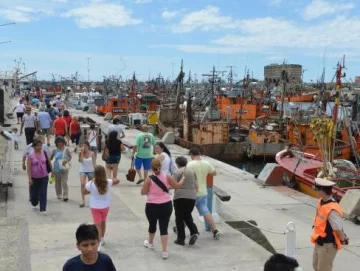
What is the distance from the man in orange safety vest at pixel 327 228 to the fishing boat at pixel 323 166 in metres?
6.93

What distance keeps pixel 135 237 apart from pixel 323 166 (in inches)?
312

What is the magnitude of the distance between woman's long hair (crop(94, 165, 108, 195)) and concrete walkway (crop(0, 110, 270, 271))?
3.18ft

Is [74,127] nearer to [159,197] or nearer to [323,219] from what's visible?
[159,197]

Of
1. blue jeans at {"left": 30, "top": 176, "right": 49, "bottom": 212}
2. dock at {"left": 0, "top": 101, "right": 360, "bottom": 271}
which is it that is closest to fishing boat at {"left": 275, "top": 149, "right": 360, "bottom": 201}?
dock at {"left": 0, "top": 101, "right": 360, "bottom": 271}

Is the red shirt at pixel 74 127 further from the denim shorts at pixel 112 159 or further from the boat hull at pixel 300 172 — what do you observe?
the boat hull at pixel 300 172

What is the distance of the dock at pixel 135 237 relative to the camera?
664 cm

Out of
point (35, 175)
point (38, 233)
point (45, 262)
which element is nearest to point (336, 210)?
point (45, 262)

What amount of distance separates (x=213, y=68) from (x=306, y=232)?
25632mm

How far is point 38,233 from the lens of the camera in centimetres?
763

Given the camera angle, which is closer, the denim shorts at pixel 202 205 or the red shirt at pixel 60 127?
the denim shorts at pixel 202 205

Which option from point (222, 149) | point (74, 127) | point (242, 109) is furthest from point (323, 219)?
point (242, 109)

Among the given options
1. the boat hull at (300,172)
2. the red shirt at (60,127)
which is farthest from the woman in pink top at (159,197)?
the red shirt at (60,127)

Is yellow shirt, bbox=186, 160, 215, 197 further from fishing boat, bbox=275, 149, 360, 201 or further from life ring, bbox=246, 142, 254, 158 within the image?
life ring, bbox=246, 142, 254, 158

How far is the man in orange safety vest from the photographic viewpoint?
5.29m
